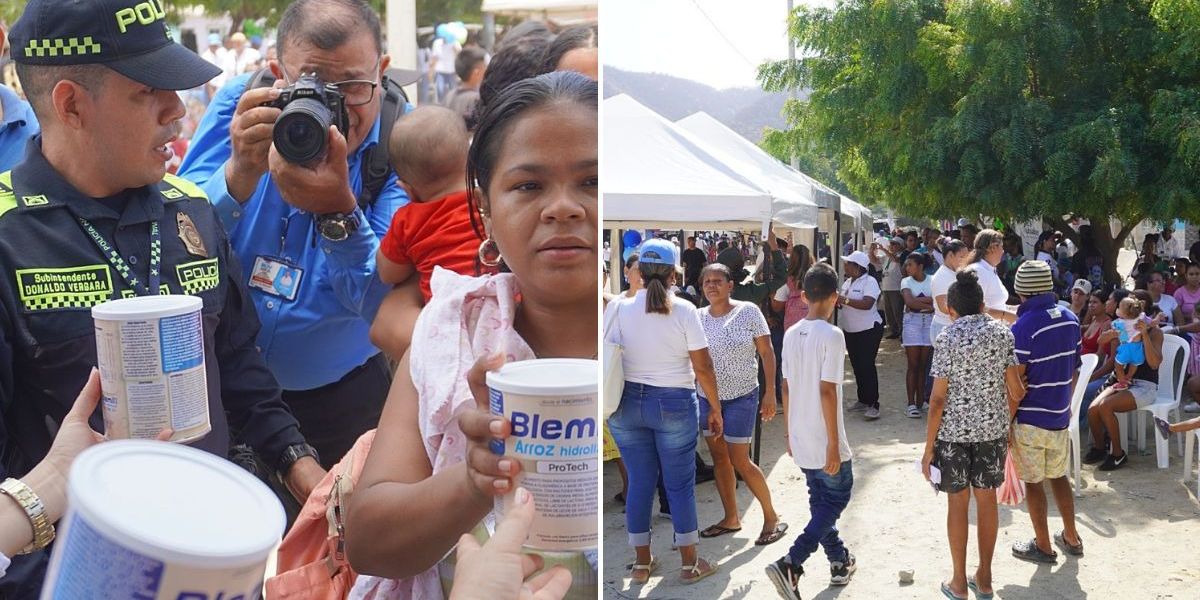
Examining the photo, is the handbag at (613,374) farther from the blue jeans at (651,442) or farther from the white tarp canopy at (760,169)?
the white tarp canopy at (760,169)

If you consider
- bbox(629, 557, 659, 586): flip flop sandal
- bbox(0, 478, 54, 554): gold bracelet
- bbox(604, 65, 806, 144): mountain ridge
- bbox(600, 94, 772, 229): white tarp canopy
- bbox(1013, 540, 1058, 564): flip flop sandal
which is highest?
bbox(604, 65, 806, 144): mountain ridge

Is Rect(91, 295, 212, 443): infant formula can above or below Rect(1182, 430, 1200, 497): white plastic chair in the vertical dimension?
above

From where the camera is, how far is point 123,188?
1.11 meters

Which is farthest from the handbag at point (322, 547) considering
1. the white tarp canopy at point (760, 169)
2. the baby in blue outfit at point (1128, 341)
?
the baby in blue outfit at point (1128, 341)

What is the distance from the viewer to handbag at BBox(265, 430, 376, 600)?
3.69 ft

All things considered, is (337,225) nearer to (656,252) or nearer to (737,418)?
(656,252)

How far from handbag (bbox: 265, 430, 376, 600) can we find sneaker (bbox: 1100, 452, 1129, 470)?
1.87m

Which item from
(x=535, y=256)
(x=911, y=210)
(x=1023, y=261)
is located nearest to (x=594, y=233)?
(x=535, y=256)

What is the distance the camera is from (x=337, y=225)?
1314 millimetres

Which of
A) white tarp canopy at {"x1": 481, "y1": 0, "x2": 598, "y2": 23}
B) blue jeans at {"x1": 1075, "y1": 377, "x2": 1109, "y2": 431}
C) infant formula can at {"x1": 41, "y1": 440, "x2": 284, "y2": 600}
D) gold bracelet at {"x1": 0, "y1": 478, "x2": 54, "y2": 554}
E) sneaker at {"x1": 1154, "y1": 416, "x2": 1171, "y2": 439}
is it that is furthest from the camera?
sneaker at {"x1": 1154, "y1": 416, "x2": 1171, "y2": 439}

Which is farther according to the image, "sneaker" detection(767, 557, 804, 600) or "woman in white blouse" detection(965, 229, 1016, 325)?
"woman in white blouse" detection(965, 229, 1016, 325)

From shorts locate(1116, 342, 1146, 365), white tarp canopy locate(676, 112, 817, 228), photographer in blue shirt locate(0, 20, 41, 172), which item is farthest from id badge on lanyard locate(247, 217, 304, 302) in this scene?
shorts locate(1116, 342, 1146, 365)

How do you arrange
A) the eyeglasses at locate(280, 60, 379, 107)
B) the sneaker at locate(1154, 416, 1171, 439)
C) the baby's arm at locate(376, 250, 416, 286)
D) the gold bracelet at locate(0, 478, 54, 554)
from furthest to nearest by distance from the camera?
the sneaker at locate(1154, 416, 1171, 439), the eyeglasses at locate(280, 60, 379, 107), the baby's arm at locate(376, 250, 416, 286), the gold bracelet at locate(0, 478, 54, 554)

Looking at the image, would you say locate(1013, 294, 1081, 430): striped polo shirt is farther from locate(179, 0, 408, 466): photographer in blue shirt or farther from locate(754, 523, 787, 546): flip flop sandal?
locate(179, 0, 408, 466): photographer in blue shirt
